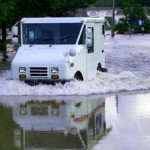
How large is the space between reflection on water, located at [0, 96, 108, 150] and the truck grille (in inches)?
40.2

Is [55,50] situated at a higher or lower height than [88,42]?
lower

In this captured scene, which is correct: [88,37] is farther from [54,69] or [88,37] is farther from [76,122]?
[76,122]

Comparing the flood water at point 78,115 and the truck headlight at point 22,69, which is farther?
the truck headlight at point 22,69

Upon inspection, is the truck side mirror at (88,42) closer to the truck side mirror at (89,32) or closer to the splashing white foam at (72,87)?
the truck side mirror at (89,32)

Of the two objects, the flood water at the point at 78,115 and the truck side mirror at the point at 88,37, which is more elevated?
the truck side mirror at the point at 88,37

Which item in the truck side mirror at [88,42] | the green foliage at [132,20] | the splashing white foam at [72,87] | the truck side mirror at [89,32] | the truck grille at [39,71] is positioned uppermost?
the truck side mirror at [89,32]

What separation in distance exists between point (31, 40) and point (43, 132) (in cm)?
666

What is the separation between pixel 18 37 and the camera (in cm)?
1680

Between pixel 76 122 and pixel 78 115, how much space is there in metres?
0.83

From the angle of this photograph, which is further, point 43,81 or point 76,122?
point 43,81

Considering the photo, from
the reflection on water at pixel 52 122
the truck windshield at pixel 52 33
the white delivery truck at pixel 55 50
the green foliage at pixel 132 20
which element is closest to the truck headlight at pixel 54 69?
the white delivery truck at pixel 55 50

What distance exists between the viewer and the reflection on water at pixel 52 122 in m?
9.51

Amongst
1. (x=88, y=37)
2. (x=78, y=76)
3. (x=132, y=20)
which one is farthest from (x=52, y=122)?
(x=132, y=20)

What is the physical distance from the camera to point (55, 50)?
1597cm
